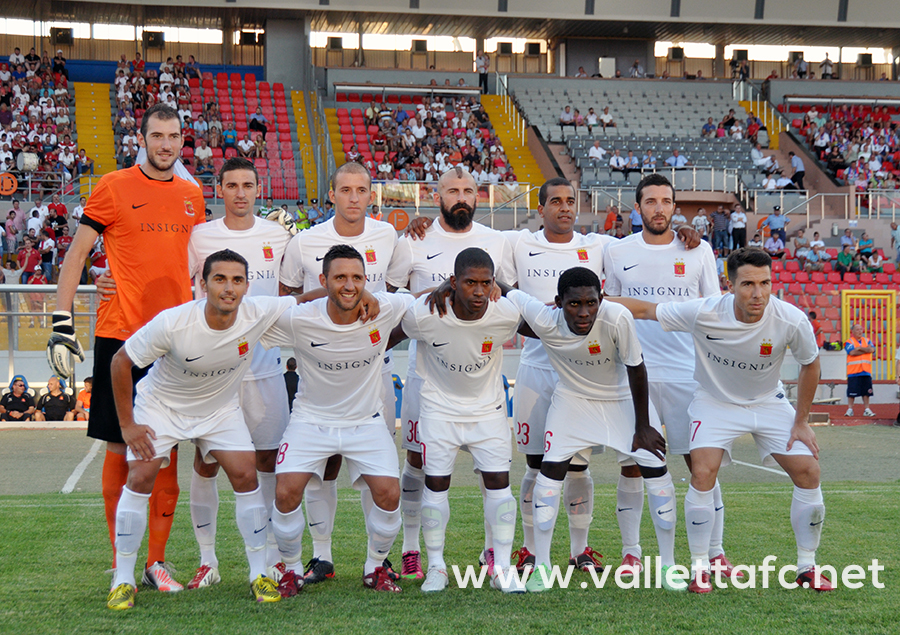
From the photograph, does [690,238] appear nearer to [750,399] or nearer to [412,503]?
[750,399]

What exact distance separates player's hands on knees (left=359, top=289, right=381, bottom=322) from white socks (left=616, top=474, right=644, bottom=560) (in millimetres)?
1923

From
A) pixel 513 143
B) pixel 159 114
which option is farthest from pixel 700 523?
pixel 513 143

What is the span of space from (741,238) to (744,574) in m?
18.3

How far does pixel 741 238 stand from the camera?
22.5 m

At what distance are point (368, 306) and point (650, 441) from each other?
179 cm

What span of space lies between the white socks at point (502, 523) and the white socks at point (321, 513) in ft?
3.18

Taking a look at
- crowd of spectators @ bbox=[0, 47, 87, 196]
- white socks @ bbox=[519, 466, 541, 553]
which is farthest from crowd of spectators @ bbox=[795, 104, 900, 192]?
white socks @ bbox=[519, 466, 541, 553]

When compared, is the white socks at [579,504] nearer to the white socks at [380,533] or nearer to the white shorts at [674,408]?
the white shorts at [674,408]

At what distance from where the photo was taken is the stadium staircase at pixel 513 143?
2786cm

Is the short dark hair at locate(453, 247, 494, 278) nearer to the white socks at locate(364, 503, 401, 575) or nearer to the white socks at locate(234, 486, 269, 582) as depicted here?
the white socks at locate(364, 503, 401, 575)

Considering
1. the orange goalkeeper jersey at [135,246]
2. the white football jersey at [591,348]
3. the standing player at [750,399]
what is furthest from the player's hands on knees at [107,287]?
the standing player at [750,399]

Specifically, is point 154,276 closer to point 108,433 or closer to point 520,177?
point 108,433

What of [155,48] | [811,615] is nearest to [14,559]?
[811,615]

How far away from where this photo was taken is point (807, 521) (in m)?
5.24
